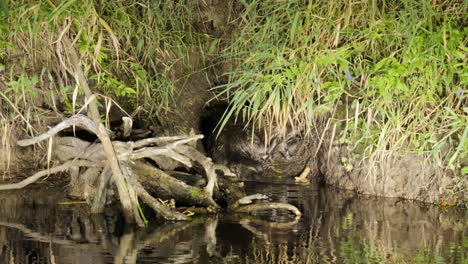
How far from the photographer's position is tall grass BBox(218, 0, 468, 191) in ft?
17.6

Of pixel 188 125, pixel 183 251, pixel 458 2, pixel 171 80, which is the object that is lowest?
pixel 183 251

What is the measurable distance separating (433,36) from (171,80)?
2.54 meters

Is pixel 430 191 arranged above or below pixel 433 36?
below

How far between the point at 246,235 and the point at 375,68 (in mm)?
1645

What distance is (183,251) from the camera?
174 inches

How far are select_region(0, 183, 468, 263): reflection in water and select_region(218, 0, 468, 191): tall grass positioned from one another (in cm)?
61

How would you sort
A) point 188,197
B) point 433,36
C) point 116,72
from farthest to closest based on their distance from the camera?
point 116,72, point 188,197, point 433,36

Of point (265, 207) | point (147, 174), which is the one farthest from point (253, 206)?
point (147, 174)

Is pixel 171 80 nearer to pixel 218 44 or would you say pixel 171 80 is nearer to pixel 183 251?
pixel 218 44

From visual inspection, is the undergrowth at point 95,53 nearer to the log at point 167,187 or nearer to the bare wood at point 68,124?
the bare wood at point 68,124

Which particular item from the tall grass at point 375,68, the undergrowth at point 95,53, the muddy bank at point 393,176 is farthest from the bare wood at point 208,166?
the muddy bank at point 393,176

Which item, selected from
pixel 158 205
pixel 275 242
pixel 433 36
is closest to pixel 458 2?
pixel 433 36

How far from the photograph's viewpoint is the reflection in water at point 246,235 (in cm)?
432

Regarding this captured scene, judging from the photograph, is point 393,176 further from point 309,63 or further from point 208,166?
point 208,166
